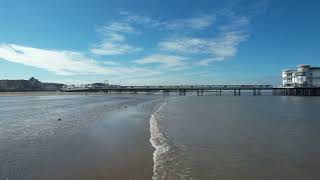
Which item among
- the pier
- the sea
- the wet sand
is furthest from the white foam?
the pier

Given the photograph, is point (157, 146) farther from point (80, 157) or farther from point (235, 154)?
point (80, 157)

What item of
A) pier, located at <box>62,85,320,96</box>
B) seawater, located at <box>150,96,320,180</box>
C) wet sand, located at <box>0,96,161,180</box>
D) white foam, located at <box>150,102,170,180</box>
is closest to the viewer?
wet sand, located at <box>0,96,161,180</box>

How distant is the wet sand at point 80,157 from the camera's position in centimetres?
816

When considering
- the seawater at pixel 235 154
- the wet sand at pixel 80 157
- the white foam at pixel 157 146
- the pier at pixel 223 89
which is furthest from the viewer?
the pier at pixel 223 89

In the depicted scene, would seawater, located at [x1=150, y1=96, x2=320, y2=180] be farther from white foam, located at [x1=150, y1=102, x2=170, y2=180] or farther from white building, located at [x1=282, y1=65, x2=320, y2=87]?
white building, located at [x1=282, y1=65, x2=320, y2=87]

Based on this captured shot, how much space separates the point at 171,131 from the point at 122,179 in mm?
8272

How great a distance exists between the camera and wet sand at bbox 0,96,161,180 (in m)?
8.16

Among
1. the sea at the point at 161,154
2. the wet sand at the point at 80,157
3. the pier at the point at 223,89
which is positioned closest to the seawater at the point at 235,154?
the sea at the point at 161,154

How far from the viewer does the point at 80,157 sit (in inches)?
398

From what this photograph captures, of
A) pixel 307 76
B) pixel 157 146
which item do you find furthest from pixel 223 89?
pixel 157 146

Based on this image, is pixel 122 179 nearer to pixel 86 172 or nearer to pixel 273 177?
pixel 86 172

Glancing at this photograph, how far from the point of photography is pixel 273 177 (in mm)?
8000

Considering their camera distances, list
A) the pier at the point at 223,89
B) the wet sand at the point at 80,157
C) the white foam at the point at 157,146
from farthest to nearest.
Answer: the pier at the point at 223,89, the white foam at the point at 157,146, the wet sand at the point at 80,157

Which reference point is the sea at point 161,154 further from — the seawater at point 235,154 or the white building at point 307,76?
the white building at point 307,76
